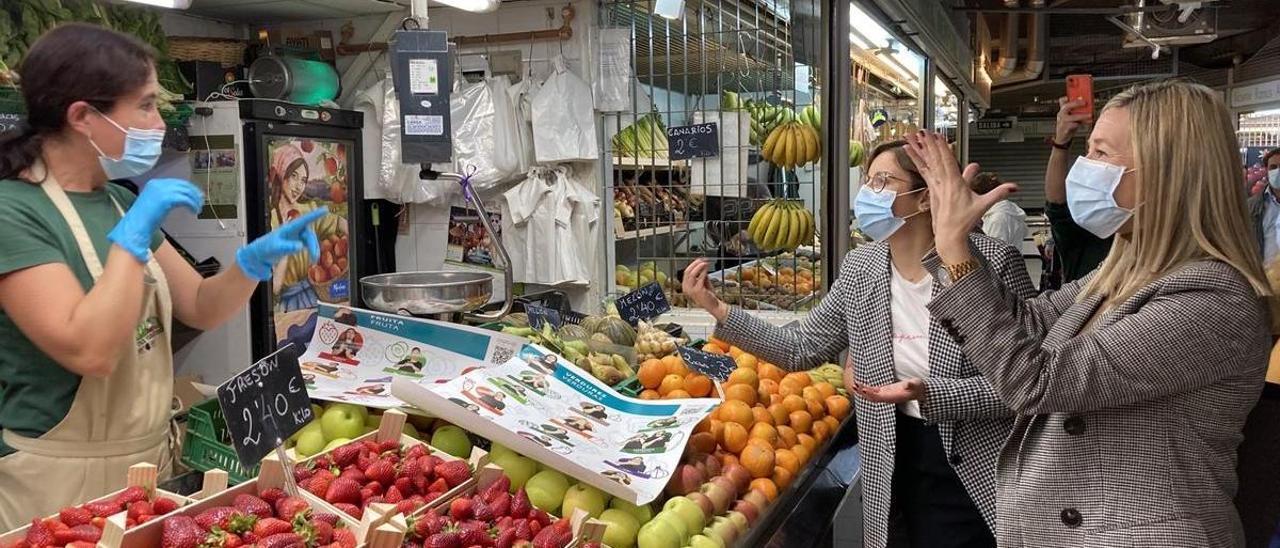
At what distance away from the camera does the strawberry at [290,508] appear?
174cm

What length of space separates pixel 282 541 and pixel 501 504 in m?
0.48

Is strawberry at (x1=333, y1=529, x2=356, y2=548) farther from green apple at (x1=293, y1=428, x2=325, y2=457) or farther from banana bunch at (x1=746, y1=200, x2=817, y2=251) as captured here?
banana bunch at (x1=746, y1=200, x2=817, y2=251)

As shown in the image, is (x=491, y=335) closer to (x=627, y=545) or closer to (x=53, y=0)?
(x=627, y=545)

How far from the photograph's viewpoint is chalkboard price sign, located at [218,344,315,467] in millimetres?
1763

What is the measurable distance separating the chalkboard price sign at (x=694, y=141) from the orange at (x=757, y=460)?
7.93 ft

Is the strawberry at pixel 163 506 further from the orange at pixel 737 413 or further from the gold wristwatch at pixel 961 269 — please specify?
the orange at pixel 737 413

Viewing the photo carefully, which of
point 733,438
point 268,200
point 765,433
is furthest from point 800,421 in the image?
point 268,200

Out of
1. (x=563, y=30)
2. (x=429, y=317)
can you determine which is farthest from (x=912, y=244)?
(x=563, y=30)

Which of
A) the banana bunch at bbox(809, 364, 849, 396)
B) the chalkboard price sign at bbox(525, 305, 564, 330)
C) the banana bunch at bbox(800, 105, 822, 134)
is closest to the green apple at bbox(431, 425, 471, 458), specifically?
the chalkboard price sign at bbox(525, 305, 564, 330)

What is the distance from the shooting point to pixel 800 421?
3.15m

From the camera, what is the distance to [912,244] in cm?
261

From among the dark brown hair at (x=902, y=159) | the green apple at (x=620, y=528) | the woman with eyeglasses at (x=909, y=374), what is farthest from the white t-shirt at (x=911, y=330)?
the green apple at (x=620, y=528)

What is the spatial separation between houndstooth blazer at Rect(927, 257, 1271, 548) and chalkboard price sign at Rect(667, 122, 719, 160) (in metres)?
3.16

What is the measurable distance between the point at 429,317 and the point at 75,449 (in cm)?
120
